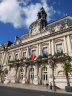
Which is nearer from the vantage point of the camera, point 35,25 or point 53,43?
point 53,43

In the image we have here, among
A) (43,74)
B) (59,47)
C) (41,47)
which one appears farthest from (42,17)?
(43,74)

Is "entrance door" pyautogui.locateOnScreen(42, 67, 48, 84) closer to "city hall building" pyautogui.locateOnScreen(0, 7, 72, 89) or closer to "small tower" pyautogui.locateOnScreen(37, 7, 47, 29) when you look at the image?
"city hall building" pyautogui.locateOnScreen(0, 7, 72, 89)

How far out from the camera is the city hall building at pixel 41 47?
24.3 meters

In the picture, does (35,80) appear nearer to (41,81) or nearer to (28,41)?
(41,81)

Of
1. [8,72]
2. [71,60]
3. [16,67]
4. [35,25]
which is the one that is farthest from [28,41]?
[71,60]

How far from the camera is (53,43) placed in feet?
86.7

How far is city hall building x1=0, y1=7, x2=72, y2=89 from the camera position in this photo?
79.9 ft

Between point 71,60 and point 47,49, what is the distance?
262 inches

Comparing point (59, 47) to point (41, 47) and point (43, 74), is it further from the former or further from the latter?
point (43, 74)

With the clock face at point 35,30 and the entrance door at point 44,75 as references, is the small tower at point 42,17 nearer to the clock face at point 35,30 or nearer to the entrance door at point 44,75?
the clock face at point 35,30

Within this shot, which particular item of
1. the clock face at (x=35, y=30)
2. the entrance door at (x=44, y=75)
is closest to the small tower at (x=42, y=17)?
the clock face at (x=35, y=30)

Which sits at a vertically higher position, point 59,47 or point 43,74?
point 59,47

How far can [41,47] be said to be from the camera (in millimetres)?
28484

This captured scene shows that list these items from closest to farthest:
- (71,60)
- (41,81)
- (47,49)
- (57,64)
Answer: (71,60), (57,64), (41,81), (47,49)
